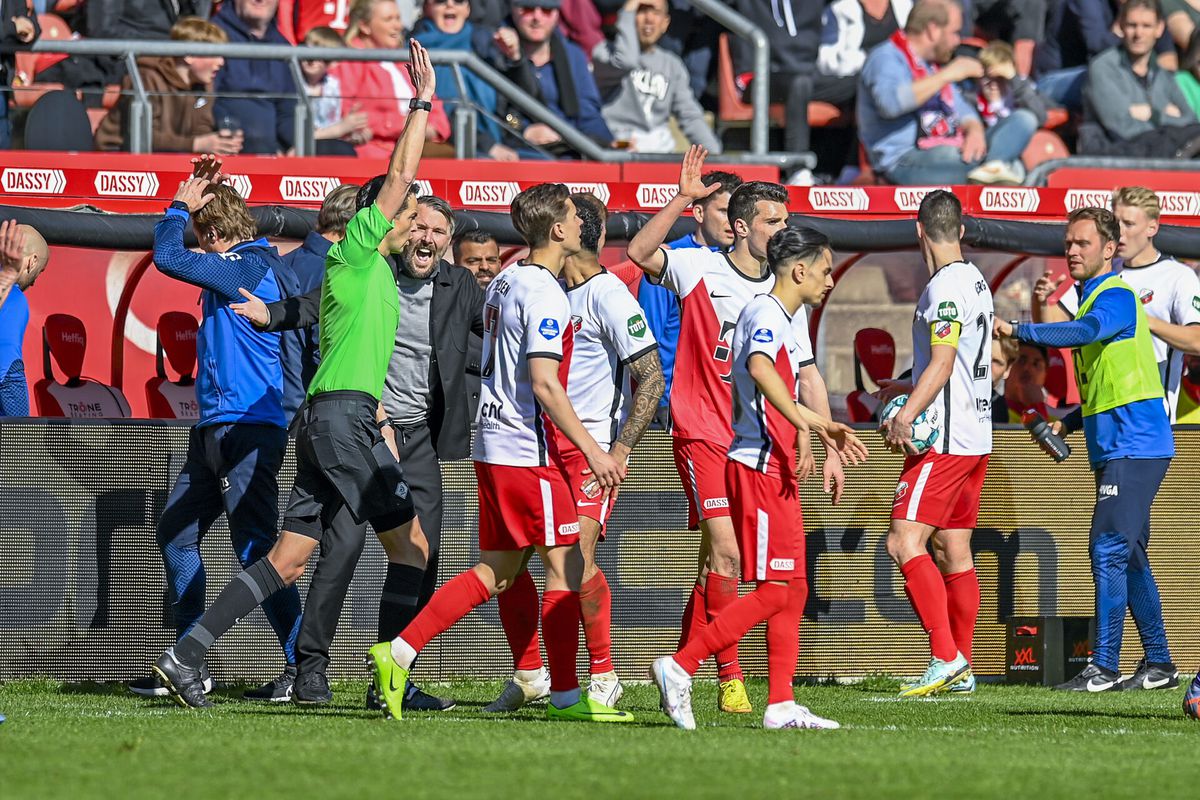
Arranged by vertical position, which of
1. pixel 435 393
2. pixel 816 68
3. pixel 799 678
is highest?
pixel 816 68

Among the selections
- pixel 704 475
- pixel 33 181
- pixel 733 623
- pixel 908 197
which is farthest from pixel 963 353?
pixel 33 181

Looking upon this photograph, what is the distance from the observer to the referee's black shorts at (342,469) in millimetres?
7641

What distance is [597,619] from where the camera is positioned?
7957mm

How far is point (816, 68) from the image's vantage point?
56.0 ft

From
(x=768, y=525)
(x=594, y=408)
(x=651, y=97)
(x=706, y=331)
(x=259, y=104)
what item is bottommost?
(x=768, y=525)

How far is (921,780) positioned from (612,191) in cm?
671

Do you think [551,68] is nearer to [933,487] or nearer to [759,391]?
[933,487]

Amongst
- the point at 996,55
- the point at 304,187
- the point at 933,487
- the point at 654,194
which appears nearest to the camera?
the point at 933,487

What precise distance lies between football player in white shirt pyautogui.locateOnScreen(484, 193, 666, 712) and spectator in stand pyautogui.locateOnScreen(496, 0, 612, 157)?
24.7 feet

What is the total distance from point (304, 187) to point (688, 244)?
3.52 metres

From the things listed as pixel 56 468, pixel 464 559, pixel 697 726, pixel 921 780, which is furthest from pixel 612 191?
pixel 921 780

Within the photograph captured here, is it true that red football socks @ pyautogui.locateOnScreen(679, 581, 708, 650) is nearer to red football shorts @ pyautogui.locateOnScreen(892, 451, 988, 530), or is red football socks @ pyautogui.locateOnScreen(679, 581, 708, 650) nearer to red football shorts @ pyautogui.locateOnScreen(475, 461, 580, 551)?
red football shorts @ pyautogui.locateOnScreen(475, 461, 580, 551)

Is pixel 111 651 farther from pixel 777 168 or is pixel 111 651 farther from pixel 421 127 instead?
pixel 777 168

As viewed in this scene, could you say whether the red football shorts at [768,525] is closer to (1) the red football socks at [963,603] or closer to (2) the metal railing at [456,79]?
(1) the red football socks at [963,603]
